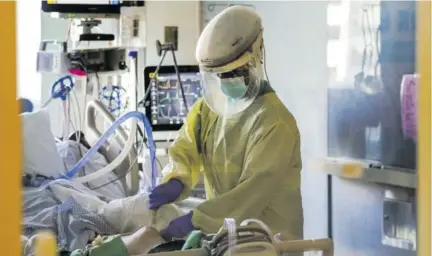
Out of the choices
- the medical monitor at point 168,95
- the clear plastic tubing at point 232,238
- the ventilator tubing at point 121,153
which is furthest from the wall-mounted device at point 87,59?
the clear plastic tubing at point 232,238

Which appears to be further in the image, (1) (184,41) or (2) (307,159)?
(1) (184,41)

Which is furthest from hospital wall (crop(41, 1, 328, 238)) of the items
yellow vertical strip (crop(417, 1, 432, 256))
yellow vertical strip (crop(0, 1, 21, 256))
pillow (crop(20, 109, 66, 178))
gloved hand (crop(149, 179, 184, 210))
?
yellow vertical strip (crop(0, 1, 21, 256))

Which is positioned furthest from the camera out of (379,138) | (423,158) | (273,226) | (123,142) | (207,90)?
(123,142)

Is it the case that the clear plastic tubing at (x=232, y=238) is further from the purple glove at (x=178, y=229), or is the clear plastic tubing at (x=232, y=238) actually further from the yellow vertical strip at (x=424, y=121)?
the yellow vertical strip at (x=424, y=121)

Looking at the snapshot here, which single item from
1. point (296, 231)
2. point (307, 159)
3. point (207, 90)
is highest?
point (207, 90)

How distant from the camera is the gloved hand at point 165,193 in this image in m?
1.66

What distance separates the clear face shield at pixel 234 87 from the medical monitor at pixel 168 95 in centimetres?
36

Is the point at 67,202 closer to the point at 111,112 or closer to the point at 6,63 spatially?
the point at 111,112

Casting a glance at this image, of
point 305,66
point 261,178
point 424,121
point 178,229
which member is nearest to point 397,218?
point 261,178

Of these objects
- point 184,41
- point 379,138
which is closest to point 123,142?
point 184,41

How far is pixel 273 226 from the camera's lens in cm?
157

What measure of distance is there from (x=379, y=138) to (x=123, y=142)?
2.62 ft

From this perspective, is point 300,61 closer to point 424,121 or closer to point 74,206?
point 74,206

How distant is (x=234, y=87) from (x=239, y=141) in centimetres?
14
